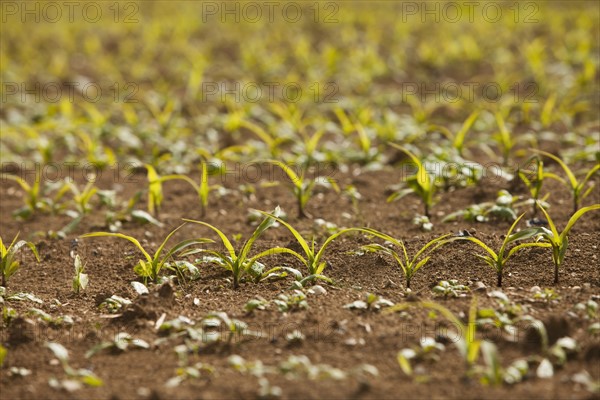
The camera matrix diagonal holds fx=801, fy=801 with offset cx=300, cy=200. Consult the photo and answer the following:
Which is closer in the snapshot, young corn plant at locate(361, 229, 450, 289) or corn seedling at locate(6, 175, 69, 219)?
young corn plant at locate(361, 229, 450, 289)

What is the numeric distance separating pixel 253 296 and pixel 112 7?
370 inches

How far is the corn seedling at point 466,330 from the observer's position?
9.19ft

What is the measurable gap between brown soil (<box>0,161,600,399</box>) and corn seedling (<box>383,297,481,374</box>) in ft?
0.15

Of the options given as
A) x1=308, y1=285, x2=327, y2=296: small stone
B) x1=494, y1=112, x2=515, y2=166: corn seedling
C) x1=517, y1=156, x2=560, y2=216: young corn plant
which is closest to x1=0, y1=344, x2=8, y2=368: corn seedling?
x1=308, y1=285, x2=327, y2=296: small stone

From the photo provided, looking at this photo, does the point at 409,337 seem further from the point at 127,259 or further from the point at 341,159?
the point at 341,159

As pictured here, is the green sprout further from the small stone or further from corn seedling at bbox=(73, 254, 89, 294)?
Result: the small stone

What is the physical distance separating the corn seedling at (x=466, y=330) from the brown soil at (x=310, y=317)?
0.04 metres

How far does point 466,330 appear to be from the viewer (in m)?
3.02

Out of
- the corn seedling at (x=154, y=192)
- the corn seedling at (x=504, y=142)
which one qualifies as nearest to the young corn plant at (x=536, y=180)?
the corn seedling at (x=504, y=142)

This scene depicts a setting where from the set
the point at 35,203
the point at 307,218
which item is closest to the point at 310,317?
the point at 307,218

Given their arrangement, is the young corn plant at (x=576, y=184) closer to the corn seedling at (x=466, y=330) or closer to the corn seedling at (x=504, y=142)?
the corn seedling at (x=504, y=142)

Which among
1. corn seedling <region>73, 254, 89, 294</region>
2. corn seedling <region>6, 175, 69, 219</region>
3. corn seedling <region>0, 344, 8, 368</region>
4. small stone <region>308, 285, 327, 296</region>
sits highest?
corn seedling <region>6, 175, 69, 219</region>

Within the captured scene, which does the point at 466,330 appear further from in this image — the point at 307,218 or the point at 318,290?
the point at 307,218

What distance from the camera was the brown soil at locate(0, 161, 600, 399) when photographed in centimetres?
281
